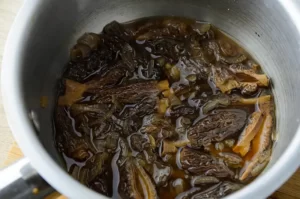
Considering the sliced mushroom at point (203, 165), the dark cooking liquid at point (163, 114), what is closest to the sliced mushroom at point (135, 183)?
the dark cooking liquid at point (163, 114)

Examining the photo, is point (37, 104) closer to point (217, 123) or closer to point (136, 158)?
point (136, 158)

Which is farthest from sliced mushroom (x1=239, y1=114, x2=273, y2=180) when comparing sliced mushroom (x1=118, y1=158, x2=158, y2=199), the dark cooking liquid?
sliced mushroom (x1=118, y1=158, x2=158, y2=199)

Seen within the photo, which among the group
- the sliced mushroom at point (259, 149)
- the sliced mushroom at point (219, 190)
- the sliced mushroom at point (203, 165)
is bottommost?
the sliced mushroom at point (219, 190)

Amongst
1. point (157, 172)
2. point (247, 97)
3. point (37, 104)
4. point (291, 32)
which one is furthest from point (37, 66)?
point (291, 32)

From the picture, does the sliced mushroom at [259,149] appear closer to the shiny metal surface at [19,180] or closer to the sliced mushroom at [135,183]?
the sliced mushroom at [135,183]

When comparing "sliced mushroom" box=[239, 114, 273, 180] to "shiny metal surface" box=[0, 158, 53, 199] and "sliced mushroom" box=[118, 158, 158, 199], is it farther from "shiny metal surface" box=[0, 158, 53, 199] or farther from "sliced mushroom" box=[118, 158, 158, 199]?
"shiny metal surface" box=[0, 158, 53, 199]

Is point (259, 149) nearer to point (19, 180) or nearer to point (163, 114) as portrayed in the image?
point (163, 114)
